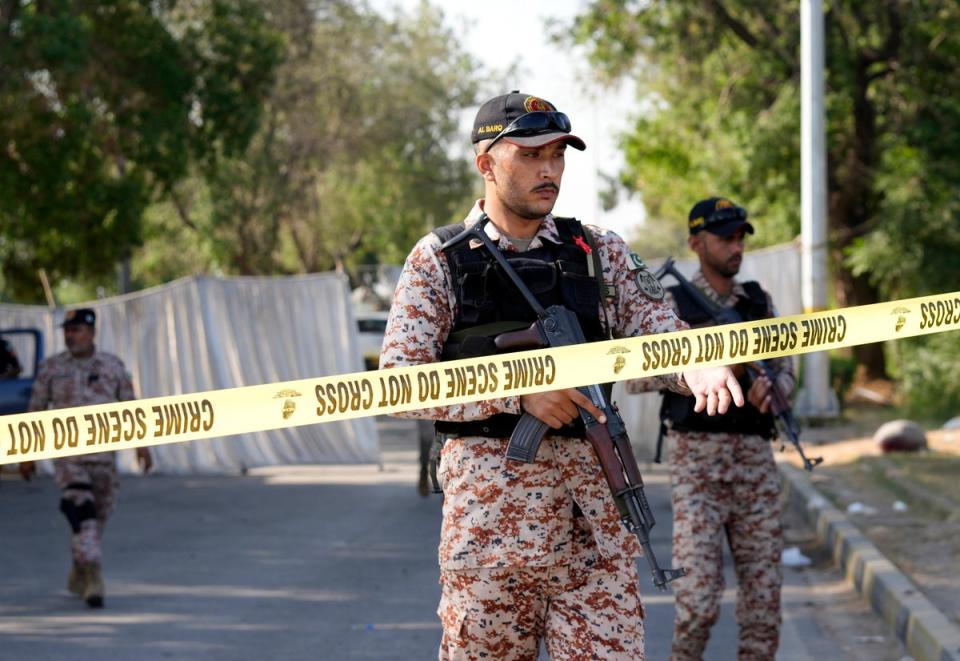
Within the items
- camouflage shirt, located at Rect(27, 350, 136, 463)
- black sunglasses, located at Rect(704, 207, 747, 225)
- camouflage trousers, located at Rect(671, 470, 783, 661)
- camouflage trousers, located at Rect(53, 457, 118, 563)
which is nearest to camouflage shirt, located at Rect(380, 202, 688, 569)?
camouflage trousers, located at Rect(671, 470, 783, 661)

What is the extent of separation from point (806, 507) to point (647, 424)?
5697mm

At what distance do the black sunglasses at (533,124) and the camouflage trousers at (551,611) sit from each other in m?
1.13

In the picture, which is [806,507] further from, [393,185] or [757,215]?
[393,185]

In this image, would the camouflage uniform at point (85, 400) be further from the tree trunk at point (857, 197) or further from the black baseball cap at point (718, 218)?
the tree trunk at point (857, 197)

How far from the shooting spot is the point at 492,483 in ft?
11.7

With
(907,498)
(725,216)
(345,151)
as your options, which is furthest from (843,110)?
(345,151)

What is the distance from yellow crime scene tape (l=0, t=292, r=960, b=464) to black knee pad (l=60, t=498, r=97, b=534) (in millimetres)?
4667

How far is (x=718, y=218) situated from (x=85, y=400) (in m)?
4.51

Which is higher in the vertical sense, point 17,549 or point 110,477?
point 110,477

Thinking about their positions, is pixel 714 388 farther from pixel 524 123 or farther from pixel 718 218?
pixel 718 218

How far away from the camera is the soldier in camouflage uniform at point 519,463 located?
11.6 feet

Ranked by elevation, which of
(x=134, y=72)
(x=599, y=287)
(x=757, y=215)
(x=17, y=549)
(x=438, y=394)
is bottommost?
(x=17, y=549)

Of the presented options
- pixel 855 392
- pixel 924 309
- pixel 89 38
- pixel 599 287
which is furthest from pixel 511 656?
pixel 855 392

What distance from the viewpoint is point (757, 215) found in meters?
23.8
